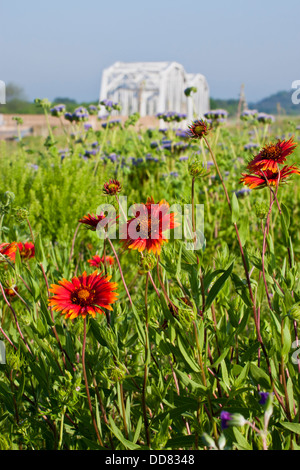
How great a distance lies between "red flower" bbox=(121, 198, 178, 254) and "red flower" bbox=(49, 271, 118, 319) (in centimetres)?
9

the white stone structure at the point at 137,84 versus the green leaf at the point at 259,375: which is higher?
the white stone structure at the point at 137,84

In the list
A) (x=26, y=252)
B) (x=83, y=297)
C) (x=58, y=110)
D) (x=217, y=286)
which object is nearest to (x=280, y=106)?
(x=58, y=110)

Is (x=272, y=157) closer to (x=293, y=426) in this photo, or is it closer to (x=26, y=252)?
(x=293, y=426)

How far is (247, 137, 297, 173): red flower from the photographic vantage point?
32.9 inches

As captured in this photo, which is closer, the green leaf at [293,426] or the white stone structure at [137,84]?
the green leaf at [293,426]

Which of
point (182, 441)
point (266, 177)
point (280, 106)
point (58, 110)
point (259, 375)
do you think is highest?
point (280, 106)

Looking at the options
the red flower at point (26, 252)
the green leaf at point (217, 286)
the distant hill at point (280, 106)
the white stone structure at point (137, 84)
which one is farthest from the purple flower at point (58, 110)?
the white stone structure at point (137, 84)

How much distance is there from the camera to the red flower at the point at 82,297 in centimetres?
75

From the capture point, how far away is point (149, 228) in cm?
79

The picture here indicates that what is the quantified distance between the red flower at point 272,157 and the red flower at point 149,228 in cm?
20

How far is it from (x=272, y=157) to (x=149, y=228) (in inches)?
11.0

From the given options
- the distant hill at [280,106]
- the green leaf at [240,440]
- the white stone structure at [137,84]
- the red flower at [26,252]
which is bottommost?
the green leaf at [240,440]

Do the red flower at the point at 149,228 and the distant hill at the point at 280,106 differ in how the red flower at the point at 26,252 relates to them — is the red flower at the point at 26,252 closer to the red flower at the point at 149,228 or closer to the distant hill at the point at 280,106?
the red flower at the point at 149,228

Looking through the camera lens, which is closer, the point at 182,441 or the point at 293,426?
the point at 293,426
